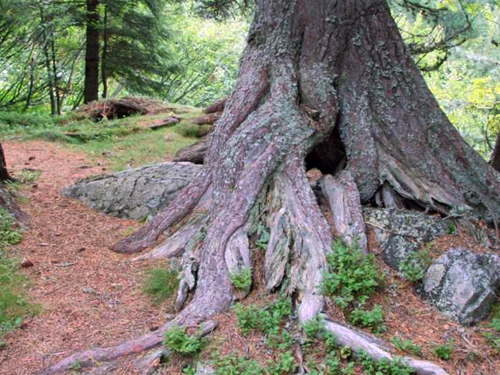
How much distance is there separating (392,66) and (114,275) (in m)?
3.49

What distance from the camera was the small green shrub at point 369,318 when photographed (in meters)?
3.37

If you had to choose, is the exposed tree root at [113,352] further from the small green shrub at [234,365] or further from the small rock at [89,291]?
the small rock at [89,291]

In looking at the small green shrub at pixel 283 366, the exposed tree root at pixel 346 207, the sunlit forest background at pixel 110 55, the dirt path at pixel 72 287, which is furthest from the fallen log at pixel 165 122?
the small green shrub at pixel 283 366

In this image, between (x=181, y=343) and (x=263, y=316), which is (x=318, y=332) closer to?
(x=263, y=316)

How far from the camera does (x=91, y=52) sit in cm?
1469

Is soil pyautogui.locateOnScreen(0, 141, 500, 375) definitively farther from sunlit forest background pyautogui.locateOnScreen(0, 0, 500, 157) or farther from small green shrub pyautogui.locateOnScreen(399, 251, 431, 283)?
sunlit forest background pyautogui.locateOnScreen(0, 0, 500, 157)

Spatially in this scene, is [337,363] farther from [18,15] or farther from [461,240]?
[18,15]

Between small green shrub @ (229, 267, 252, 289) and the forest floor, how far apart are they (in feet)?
0.39

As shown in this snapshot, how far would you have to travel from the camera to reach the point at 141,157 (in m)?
9.63

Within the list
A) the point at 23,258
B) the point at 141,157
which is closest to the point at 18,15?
→ the point at 141,157

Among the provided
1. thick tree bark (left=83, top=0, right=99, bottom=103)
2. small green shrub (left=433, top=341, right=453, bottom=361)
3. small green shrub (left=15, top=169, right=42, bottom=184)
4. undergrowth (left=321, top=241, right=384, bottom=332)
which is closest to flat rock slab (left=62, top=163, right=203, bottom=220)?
small green shrub (left=15, top=169, right=42, bottom=184)

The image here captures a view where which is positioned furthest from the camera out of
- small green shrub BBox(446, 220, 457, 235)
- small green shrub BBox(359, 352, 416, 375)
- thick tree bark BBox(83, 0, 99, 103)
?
thick tree bark BBox(83, 0, 99, 103)

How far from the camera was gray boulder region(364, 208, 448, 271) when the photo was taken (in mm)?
4242

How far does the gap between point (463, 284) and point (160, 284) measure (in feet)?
8.19
